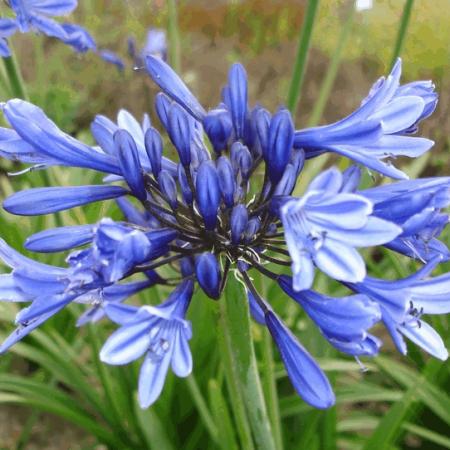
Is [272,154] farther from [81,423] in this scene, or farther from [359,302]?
[81,423]

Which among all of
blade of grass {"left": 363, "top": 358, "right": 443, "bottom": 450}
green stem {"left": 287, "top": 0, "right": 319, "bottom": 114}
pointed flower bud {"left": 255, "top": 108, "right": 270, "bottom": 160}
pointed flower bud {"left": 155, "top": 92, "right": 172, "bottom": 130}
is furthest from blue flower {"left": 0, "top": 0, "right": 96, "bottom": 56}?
blade of grass {"left": 363, "top": 358, "right": 443, "bottom": 450}

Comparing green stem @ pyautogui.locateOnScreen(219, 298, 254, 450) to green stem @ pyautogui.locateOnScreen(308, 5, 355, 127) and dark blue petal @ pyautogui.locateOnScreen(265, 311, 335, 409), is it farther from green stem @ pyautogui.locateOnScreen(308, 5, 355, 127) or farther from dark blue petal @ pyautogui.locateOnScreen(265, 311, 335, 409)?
green stem @ pyautogui.locateOnScreen(308, 5, 355, 127)

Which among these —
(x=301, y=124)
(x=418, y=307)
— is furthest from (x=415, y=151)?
(x=301, y=124)

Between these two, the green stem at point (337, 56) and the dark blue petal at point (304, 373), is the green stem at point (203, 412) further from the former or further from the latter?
the green stem at point (337, 56)

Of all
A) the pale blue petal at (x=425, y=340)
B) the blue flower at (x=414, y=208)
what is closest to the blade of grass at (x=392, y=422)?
the pale blue petal at (x=425, y=340)

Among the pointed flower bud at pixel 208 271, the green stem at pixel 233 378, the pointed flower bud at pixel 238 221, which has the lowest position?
the green stem at pixel 233 378

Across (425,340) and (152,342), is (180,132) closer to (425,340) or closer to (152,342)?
(152,342)

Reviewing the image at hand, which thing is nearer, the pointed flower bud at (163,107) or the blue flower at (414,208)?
the blue flower at (414,208)
